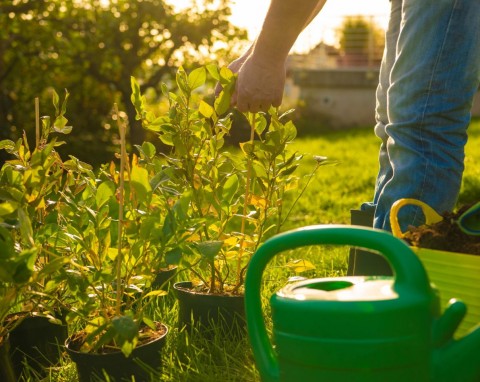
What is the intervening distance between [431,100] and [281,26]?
17.5 inches

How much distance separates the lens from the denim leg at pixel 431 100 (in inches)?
73.0

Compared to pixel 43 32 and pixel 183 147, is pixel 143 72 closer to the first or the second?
pixel 43 32

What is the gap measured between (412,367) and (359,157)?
19.7 feet

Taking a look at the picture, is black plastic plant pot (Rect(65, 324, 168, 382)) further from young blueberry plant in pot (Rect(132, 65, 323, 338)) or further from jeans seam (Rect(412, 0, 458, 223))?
jeans seam (Rect(412, 0, 458, 223))

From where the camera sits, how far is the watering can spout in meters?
1.18

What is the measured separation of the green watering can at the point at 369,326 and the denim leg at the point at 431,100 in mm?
767

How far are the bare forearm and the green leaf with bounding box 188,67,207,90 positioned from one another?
0.15 metres

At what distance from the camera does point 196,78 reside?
1873mm

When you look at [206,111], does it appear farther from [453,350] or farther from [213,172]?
[453,350]

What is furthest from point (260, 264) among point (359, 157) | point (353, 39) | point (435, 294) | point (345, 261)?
point (353, 39)

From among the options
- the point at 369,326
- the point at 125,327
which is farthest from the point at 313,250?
the point at 369,326

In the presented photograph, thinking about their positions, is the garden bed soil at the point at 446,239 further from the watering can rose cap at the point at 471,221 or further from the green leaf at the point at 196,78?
the green leaf at the point at 196,78

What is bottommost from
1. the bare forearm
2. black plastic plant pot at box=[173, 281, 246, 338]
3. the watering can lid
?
black plastic plant pot at box=[173, 281, 246, 338]

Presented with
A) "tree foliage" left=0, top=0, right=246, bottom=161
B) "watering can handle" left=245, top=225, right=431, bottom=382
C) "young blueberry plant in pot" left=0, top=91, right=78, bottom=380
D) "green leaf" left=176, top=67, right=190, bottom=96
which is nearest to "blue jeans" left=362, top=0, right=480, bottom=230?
"green leaf" left=176, top=67, right=190, bottom=96
